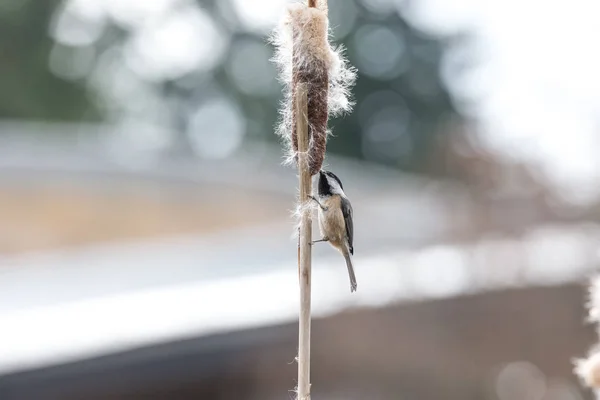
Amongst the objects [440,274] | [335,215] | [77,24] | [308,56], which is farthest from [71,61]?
[308,56]

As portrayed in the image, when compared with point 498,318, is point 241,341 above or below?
below

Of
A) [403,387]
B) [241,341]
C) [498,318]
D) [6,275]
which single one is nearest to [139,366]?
[241,341]

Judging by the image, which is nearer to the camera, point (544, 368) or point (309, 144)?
point (309, 144)

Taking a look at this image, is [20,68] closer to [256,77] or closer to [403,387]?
[256,77]

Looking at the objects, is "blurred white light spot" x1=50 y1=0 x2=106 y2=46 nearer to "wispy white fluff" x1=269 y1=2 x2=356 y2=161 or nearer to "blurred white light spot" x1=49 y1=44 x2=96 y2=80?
"blurred white light spot" x1=49 y1=44 x2=96 y2=80

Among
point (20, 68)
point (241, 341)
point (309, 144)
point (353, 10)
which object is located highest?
point (353, 10)

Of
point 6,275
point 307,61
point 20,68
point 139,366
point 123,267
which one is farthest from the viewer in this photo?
point 20,68

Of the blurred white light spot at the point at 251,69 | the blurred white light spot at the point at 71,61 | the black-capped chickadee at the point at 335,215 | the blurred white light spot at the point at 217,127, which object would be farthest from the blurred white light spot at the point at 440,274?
the blurred white light spot at the point at 71,61

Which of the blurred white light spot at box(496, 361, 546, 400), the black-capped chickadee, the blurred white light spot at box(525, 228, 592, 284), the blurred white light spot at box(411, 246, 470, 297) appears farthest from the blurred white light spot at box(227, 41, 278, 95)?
the black-capped chickadee
